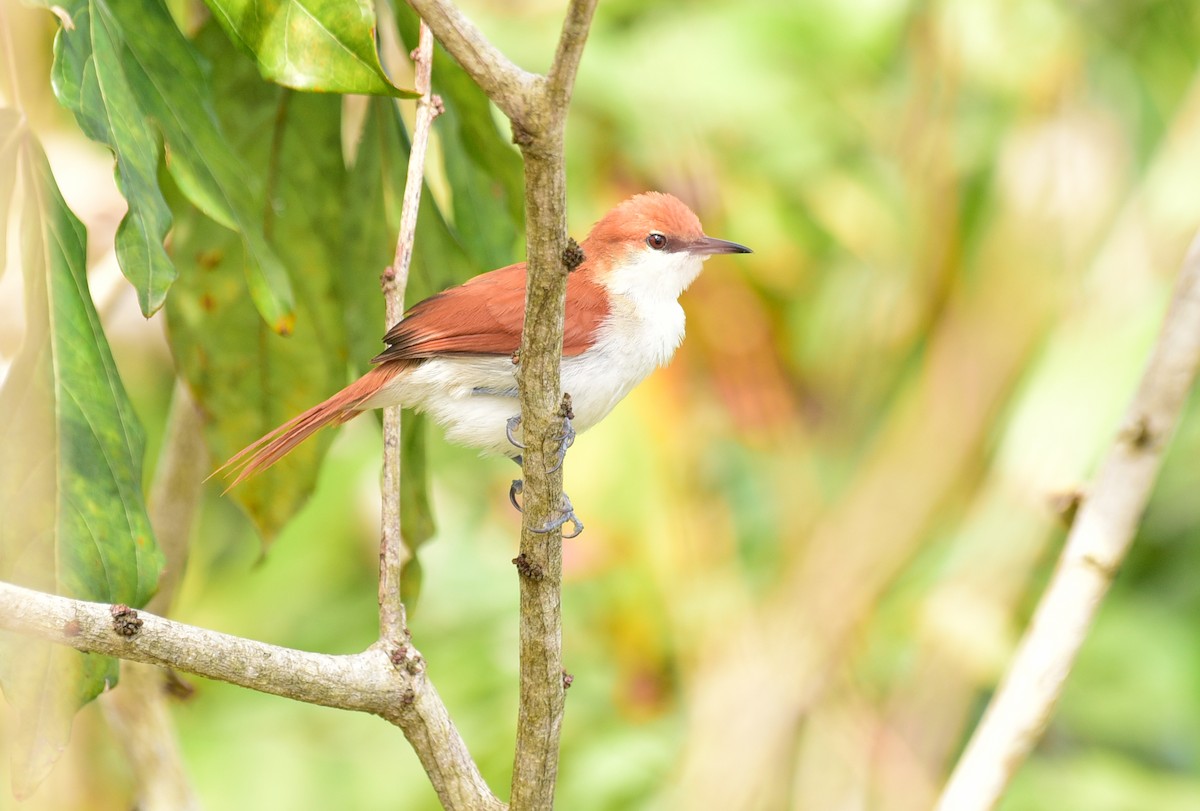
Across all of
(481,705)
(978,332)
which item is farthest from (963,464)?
(481,705)

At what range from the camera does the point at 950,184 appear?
14.3 ft

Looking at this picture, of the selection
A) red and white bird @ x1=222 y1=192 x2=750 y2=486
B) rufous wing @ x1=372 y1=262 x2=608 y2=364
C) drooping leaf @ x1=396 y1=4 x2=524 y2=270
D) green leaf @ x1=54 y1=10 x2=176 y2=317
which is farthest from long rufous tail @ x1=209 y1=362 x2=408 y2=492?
green leaf @ x1=54 y1=10 x2=176 y2=317

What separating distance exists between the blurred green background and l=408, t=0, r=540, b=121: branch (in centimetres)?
202

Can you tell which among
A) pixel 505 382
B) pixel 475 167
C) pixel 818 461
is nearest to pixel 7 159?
pixel 475 167

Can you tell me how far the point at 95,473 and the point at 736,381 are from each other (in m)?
2.66

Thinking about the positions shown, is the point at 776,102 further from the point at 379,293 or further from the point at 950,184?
the point at 379,293

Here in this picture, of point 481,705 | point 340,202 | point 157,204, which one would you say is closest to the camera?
point 157,204

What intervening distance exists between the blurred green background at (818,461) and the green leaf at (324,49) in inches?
60.8

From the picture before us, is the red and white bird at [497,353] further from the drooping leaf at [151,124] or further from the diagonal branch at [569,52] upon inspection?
the diagonal branch at [569,52]

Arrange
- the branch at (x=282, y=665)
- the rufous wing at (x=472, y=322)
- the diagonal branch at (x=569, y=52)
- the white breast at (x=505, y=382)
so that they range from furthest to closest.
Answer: the white breast at (x=505, y=382) → the rufous wing at (x=472, y=322) → the branch at (x=282, y=665) → the diagonal branch at (x=569, y=52)

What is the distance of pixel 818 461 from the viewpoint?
441 centimetres

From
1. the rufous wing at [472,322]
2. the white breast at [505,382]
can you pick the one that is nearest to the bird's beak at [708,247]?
the white breast at [505,382]

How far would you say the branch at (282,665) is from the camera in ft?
4.99

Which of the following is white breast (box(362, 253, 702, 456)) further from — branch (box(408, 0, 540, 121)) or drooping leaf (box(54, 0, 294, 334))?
branch (box(408, 0, 540, 121))
